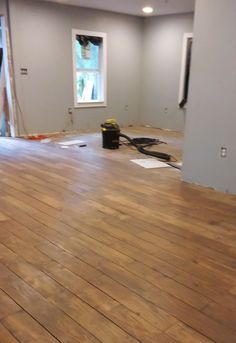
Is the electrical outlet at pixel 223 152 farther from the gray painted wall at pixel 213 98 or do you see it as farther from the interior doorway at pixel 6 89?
the interior doorway at pixel 6 89

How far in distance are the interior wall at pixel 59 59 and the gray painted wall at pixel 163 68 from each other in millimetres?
314

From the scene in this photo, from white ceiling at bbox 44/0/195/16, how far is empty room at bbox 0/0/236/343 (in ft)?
0.13

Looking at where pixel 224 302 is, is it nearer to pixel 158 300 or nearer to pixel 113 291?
pixel 158 300

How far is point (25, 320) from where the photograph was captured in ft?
5.58

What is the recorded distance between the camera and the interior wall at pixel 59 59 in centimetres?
624

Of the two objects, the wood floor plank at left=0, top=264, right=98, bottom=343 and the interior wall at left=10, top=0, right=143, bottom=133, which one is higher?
the interior wall at left=10, top=0, right=143, bottom=133

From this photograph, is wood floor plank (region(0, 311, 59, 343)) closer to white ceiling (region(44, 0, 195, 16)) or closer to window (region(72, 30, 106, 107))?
white ceiling (region(44, 0, 195, 16))

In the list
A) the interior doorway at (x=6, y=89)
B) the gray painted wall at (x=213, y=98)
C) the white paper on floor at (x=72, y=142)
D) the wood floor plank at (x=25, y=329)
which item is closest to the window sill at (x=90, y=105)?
the white paper on floor at (x=72, y=142)

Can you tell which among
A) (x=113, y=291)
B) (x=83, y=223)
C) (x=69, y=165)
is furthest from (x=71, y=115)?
(x=113, y=291)

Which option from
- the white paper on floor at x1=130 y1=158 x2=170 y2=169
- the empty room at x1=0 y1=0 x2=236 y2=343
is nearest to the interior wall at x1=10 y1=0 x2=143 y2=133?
the empty room at x1=0 y1=0 x2=236 y2=343

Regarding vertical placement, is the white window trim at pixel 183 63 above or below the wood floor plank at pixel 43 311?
above

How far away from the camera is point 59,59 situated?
6.77 m

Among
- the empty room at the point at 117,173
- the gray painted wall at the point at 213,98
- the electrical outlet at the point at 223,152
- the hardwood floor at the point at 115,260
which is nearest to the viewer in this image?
the hardwood floor at the point at 115,260

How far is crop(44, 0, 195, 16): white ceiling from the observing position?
20.0ft
